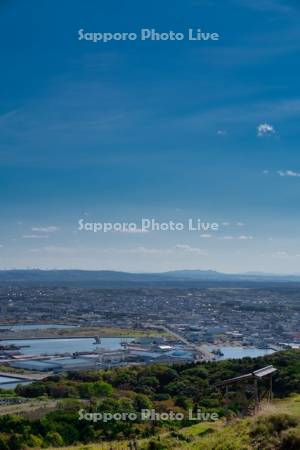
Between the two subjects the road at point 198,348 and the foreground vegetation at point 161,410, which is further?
the road at point 198,348

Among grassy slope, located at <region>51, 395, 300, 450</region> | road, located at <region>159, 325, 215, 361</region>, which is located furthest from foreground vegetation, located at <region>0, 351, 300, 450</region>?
road, located at <region>159, 325, 215, 361</region>

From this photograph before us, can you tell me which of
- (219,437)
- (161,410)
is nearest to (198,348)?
(161,410)

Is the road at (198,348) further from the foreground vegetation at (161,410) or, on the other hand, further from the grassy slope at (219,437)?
the grassy slope at (219,437)

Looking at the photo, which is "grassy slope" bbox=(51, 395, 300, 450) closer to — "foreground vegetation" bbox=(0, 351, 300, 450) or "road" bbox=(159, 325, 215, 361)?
"foreground vegetation" bbox=(0, 351, 300, 450)

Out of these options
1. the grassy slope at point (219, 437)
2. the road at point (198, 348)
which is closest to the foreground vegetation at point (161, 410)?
the grassy slope at point (219, 437)

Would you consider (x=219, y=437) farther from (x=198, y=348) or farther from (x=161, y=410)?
(x=198, y=348)

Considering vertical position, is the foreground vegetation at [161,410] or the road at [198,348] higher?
the foreground vegetation at [161,410]

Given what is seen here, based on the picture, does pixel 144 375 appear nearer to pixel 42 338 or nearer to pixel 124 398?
pixel 124 398
